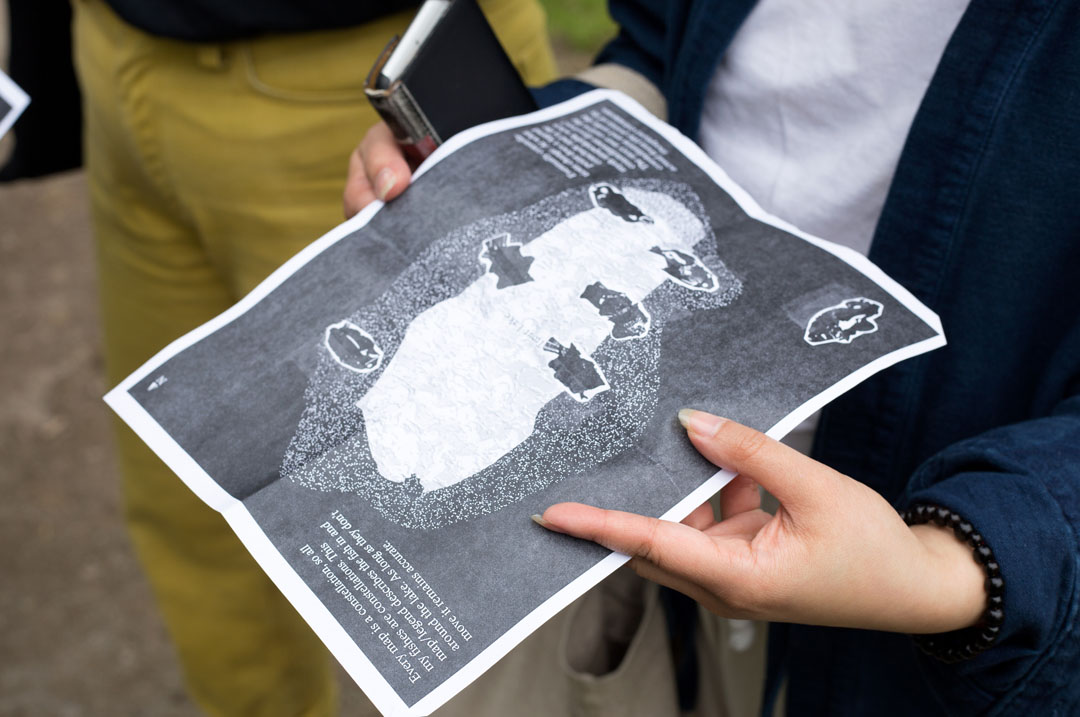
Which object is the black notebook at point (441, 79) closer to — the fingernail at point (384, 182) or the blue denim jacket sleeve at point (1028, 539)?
the fingernail at point (384, 182)

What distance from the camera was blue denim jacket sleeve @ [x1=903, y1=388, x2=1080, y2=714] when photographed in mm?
614

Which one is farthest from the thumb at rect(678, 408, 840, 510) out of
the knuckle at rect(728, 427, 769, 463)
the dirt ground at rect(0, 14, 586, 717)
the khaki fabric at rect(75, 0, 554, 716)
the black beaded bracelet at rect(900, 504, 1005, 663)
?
the dirt ground at rect(0, 14, 586, 717)

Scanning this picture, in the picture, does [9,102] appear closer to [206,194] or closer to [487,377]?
[206,194]

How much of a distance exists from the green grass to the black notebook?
7.34 feet

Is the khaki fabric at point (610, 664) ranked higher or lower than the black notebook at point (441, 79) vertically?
lower

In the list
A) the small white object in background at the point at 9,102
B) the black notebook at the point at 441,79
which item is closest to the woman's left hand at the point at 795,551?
the black notebook at the point at 441,79

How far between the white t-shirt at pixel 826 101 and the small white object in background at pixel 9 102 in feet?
2.22

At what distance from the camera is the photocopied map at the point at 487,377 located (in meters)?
0.60

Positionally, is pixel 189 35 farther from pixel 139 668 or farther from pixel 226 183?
pixel 139 668

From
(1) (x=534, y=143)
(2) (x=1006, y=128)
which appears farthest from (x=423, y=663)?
(2) (x=1006, y=128)

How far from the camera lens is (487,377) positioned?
0.67 meters

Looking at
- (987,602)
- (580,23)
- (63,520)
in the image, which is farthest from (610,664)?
(580,23)

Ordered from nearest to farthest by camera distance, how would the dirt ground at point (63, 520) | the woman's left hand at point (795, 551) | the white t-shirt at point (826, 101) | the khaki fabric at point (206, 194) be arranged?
the woman's left hand at point (795, 551), the white t-shirt at point (826, 101), the khaki fabric at point (206, 194), the dirt ground at point (63, 520)

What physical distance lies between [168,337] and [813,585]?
40.5 inches
